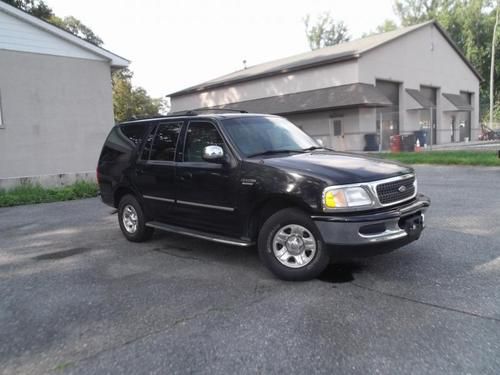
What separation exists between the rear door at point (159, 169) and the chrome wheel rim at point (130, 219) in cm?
44

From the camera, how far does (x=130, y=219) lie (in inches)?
258

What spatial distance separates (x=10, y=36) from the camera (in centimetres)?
1312

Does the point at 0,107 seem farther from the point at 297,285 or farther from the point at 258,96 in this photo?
the point at 258,96

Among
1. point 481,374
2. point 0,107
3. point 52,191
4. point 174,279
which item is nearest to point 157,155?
point 174,279

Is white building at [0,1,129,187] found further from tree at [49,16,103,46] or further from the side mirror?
tree at [49,16,103,46]

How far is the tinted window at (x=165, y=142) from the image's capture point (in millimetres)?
5719

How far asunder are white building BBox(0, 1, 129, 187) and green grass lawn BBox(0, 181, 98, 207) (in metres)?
0.82

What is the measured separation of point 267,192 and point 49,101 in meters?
12.1

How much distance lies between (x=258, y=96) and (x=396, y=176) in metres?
28.0

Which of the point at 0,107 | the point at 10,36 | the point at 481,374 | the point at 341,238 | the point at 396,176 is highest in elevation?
the point at 10,36

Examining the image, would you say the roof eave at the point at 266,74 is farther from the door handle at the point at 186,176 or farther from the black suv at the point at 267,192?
the door handle at the point at 186,176

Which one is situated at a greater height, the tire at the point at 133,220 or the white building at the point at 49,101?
the white building at the point at 49,101

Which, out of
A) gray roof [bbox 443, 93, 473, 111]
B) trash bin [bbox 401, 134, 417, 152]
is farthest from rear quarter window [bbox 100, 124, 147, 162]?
gray roof [bbox 443, 93, 473, 111]

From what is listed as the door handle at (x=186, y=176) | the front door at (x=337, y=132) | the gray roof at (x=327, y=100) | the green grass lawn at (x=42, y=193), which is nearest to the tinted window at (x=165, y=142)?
the door handle at (x=186, y=176)
